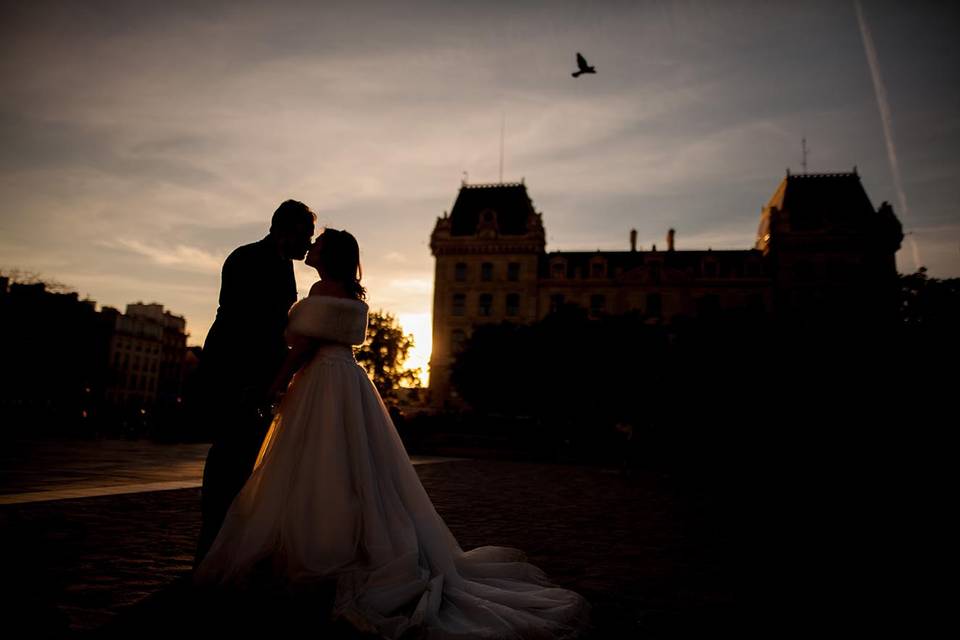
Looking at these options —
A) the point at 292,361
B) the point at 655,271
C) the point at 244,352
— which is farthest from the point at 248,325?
the point at 655,271

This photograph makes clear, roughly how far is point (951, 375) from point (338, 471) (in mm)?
14776

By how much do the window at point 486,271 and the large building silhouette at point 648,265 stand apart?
0.09 meters

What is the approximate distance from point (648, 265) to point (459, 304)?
17.5 m

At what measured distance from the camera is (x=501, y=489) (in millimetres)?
11195

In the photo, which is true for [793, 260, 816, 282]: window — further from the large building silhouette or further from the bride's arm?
the bride's arm

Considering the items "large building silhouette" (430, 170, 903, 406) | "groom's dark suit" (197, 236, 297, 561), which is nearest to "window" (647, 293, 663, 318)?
"large building silhouette" (430, 170, 903, 406)

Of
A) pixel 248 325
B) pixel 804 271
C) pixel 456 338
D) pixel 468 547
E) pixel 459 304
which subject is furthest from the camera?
pixel 459 304

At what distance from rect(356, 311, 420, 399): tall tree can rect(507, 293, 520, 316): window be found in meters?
13.4

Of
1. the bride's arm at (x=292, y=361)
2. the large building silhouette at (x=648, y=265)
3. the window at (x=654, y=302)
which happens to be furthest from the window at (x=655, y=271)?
the bride's arm at (x=292, y=361)

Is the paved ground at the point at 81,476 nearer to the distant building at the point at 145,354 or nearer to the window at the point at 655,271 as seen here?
the window at the point at 655,271

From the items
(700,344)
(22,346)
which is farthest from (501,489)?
(22,346)

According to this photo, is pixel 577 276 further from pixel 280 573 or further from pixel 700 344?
pixel 280 573

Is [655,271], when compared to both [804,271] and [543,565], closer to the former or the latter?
[804,271]

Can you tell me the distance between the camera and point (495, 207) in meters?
59.0
